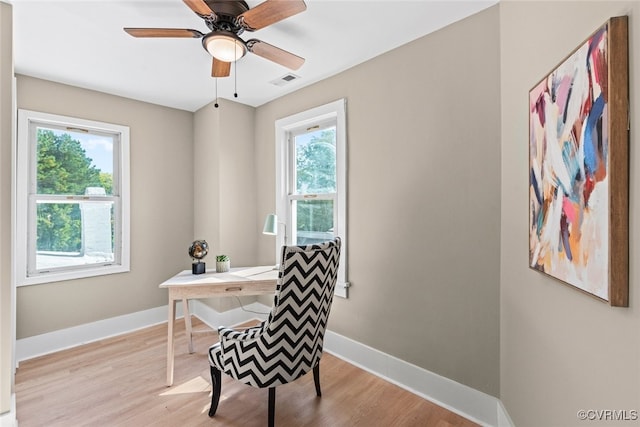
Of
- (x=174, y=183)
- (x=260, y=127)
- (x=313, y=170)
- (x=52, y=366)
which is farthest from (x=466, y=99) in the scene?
(x=52, y=366)

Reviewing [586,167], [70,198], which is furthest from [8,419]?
[586,167]

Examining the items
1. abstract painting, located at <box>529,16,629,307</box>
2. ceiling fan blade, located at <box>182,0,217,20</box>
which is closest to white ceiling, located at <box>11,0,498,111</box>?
ceiling fan blade, located at <box>182,0,217,20</box>

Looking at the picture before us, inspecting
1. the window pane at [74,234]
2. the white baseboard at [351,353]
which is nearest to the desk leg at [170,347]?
the white baseboard at [351,353]

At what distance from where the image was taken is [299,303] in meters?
1.66

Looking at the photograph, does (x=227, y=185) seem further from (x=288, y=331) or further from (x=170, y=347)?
(x=288, y=331)

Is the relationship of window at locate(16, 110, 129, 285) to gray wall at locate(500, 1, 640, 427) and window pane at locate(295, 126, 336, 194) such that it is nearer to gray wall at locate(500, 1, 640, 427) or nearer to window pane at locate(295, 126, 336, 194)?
window pane at locate(295, 126, 336, 194)

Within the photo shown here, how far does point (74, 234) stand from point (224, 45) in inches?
103

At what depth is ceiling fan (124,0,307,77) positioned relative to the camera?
1.49 meters

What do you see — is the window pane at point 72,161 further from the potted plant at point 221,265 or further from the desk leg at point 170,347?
the desk leg at point 170,347

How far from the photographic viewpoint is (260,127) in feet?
11.6

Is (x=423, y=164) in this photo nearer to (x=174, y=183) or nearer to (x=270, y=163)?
(x=270, y=163)

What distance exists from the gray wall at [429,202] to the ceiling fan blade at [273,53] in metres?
0.69

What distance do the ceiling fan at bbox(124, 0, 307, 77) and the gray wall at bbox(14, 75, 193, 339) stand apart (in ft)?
6.11

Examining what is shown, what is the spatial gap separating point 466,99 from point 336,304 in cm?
196
